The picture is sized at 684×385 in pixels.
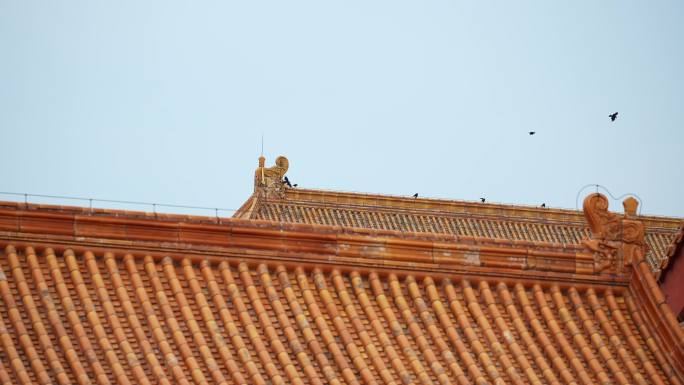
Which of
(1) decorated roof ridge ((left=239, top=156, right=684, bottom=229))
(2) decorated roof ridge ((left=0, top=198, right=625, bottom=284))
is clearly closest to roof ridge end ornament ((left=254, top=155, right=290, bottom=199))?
(1) decorated roof ridge ((left=239, top=156, right=684, bottom=229))

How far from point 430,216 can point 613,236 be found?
2510 cm

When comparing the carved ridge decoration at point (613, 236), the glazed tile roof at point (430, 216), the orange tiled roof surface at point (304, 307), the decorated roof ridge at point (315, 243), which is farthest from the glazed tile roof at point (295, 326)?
the glazed tile roof at point (430, 216)

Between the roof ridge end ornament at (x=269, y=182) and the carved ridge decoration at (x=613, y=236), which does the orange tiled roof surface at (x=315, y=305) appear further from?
the roof ridge end ornament at (x=269, y=182)

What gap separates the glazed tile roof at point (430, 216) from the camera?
4450cm

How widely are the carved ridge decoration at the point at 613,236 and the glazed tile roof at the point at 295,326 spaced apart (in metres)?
0.37

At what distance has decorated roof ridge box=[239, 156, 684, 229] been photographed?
147ft

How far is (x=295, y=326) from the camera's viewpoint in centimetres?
1886

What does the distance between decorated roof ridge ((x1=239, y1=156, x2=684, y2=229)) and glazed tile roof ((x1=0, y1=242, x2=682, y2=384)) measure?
78.8 feet

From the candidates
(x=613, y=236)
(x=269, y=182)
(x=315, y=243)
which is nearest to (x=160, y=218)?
(x=315, y=243)

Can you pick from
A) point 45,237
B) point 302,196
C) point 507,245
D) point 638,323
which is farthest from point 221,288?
point 302,196

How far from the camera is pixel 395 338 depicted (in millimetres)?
19172

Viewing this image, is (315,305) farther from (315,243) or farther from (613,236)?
(613,236)

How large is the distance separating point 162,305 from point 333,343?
1.96 m

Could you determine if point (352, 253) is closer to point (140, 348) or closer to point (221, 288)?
point (221, 288)
